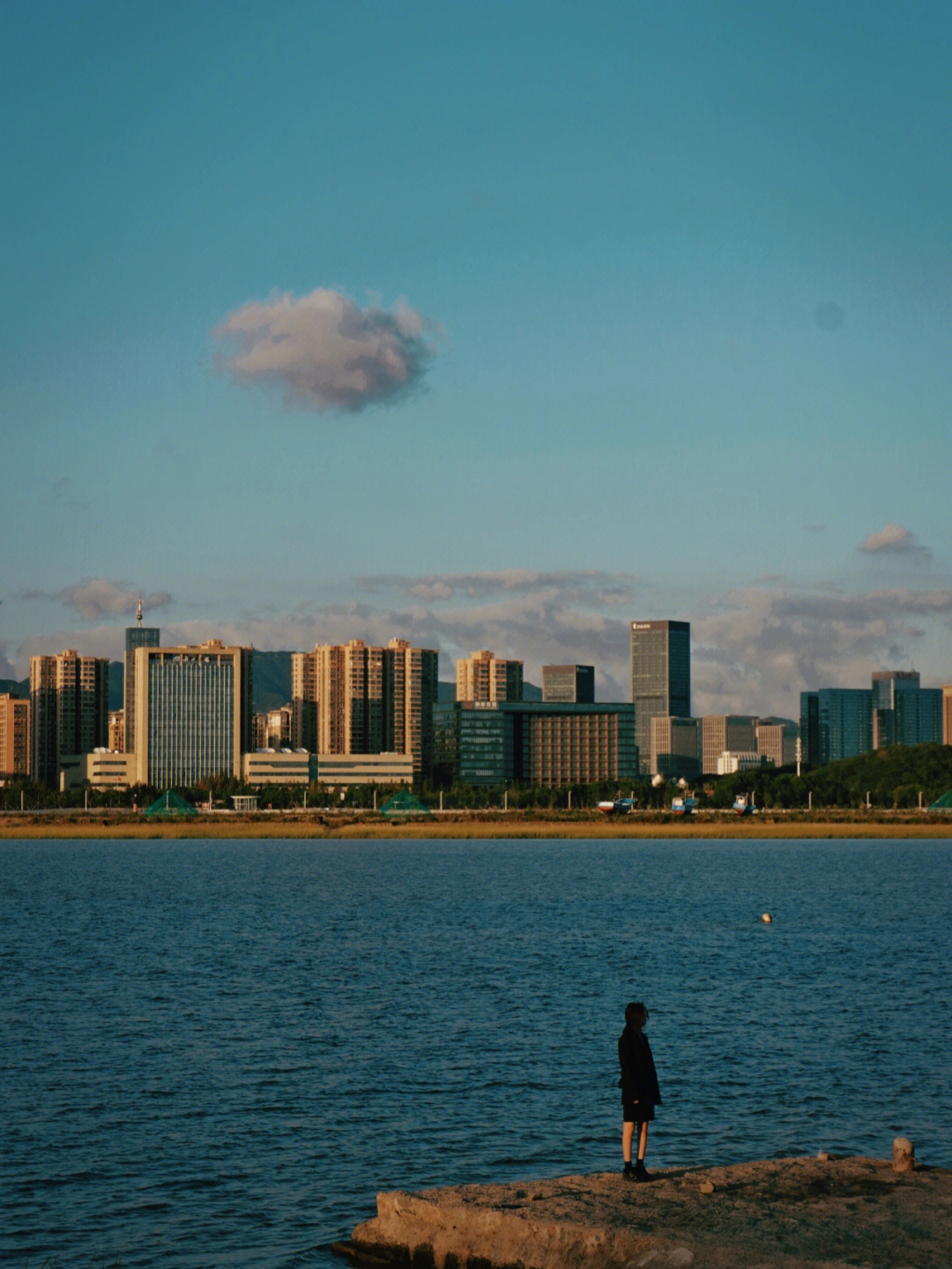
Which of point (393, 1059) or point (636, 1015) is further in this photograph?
point (393, 1059)

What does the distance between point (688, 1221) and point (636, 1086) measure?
3543 millimetres

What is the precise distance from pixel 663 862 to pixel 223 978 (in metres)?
129

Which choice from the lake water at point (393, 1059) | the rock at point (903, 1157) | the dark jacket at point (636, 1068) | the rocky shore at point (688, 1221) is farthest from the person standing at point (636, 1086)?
the lake water at point (393, 1059)

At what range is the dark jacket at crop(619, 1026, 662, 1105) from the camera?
89.8 feet

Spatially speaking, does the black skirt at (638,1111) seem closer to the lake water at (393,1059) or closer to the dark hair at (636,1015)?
the dark hair at (636,1015)

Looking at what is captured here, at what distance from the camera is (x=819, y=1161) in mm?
28484

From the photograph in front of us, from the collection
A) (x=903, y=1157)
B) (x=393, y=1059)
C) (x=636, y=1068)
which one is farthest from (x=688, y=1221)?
(x=393, y=1059)

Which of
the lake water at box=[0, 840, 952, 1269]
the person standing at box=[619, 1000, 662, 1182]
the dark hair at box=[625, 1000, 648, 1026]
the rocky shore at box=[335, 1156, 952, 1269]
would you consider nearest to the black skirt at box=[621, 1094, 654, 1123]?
the person standing at box=[619, 1000, 662, 1182]

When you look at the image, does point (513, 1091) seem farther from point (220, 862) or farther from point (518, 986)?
point (220, 862)

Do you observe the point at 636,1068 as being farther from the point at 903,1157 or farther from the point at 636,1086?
the point at 903,1157

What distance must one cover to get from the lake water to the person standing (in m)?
5.78

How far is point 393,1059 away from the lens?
47.1 meters

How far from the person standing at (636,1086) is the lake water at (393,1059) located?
5.78 metres

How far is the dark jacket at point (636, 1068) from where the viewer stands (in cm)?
→ 2738
